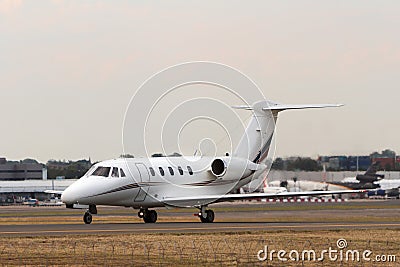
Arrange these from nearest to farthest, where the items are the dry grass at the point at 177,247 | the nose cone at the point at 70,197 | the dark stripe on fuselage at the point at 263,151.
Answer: the dry grass at the point at 177,247, the nose cone at the point at 70,197, the dark stripe on fuselage at the point at 263,151

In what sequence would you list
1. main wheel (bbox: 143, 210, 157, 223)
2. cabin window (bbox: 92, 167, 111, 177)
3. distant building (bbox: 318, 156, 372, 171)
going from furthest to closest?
1. distant building (bbox: 318, 156, 372, 171)
2. main wheel (bbox: 143, 210, 157, 223)
3. cabin window (bbox: 92, 167, 111, 177)

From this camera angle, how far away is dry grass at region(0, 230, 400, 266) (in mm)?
24578

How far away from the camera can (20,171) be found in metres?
167

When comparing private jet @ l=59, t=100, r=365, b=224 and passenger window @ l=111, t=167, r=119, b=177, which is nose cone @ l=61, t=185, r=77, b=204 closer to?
private jet @ l=59, t=100, r=365, b=224

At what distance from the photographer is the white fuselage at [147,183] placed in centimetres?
4481

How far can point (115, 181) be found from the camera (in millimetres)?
45406

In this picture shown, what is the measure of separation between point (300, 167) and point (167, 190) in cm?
6075

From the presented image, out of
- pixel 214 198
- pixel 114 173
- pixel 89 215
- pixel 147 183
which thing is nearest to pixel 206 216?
pixel 214 198

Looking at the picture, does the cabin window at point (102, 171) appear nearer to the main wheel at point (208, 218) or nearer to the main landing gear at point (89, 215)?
the main landing gear at point (89, 215)

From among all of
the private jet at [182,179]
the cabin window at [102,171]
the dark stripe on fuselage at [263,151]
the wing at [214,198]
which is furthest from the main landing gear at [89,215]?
the dark stripe on fuselage at [263,151]

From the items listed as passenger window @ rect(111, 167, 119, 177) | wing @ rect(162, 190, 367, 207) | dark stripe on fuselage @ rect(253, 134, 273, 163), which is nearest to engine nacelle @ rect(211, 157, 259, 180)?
dark stripe on fuselage @ rect(253, 134, 273, 163)

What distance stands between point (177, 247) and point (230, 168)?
2143cm

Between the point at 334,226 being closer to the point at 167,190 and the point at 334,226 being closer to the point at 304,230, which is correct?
the point at 304,230

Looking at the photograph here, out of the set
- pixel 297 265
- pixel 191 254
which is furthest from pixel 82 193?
pixel 297 265
